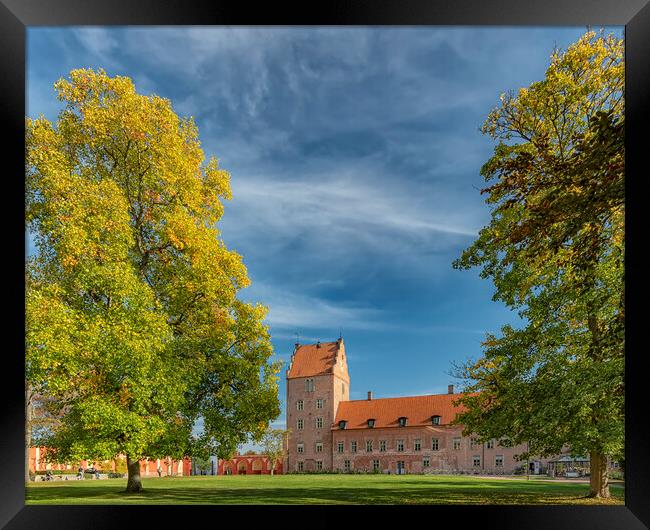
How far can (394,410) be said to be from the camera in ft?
118

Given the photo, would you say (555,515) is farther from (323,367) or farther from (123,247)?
(323,367)

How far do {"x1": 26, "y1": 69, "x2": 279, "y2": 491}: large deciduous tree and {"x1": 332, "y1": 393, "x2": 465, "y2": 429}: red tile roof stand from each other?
26.3 meters

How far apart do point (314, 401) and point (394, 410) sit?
5.33 metres

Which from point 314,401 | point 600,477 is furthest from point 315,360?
point 600,477

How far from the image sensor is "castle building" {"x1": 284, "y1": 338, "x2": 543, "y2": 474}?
1331 inches

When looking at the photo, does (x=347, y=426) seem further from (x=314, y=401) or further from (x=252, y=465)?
(x=252, y=465)

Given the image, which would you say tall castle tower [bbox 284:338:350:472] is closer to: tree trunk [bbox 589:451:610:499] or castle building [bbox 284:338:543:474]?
castle building [bbox 284:338:543:474]

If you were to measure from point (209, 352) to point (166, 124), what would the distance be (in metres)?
4.33

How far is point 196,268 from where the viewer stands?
993cm

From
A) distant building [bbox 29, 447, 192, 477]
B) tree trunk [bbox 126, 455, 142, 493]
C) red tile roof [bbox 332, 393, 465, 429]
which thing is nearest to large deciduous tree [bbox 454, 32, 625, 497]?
tree trunk [bbox 126, 455, 142, 493]

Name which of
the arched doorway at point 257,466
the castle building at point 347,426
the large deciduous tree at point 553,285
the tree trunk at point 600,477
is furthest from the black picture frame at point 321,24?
the castle building at point 347,426

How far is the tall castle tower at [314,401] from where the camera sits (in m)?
34.8

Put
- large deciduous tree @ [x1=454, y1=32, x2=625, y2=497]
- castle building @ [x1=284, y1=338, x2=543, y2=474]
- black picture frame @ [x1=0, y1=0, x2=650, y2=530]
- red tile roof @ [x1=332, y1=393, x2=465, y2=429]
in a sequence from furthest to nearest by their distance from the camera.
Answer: red tile roof @ [x1=332, y1=393, x2=465, y2=429] → castle building @ [x1=284, y1=338, x2=543, y2=474] → large deciduous tree @ [x1=454, y1=32, x2=625, y2=497] → black picture frame @ [x1=0, y1=0, x2=650, y2=530]

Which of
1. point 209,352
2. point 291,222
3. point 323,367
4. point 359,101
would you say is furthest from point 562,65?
point 323,367
